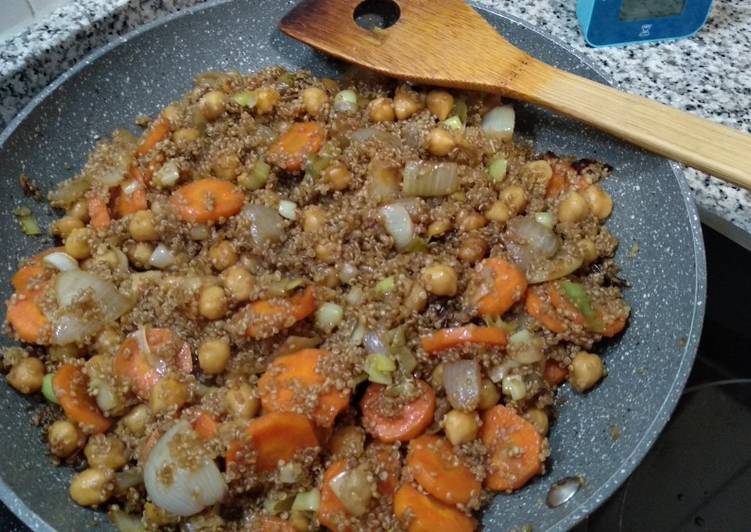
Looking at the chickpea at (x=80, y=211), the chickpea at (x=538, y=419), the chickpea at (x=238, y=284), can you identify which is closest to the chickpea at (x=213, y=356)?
the chickpea at (x=238, y=284)

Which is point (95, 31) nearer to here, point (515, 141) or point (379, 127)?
point (379, 127)

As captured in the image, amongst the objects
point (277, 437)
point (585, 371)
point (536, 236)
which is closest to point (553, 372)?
point (585, 371)

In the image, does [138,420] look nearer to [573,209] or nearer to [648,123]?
[573,209]

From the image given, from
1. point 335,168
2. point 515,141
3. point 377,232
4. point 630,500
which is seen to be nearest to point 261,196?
point 335,168

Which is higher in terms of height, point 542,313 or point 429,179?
point 429,179

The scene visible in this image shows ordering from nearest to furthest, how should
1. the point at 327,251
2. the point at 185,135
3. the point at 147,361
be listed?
the point at 147,361 → the point at 327,251 → the point at 185,135

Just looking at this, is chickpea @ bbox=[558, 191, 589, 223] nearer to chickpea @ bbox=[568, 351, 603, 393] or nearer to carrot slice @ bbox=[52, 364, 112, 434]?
chickpea @ bbox=[568, 351, 603, 393]

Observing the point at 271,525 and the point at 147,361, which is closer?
the point at 271,525
